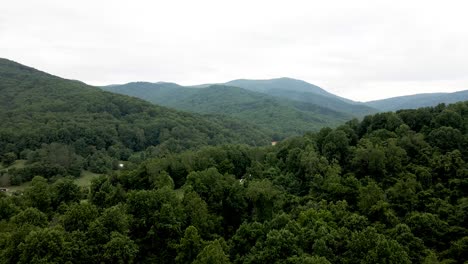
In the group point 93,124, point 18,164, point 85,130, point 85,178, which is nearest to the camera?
point 85,178

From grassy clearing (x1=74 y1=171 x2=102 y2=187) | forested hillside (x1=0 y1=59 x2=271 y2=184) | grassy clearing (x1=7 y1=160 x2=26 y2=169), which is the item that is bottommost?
grassy clearing (x1=74 y1=171 x2=102 y2=187)

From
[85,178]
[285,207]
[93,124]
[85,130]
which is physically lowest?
[85,178]

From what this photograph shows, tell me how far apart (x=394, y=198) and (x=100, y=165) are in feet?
268

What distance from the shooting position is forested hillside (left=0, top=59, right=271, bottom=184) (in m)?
105

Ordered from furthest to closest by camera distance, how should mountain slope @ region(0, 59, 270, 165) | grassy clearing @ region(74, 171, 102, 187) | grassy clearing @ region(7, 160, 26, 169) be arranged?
mountain slope @ region(0, 59, 270, 165) < grassy clearing @ region(7, 160, 26, 169) < grassy clearing @ region(74, 171, 102, 187)

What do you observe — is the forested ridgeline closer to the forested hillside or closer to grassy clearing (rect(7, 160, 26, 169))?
the forested hillside

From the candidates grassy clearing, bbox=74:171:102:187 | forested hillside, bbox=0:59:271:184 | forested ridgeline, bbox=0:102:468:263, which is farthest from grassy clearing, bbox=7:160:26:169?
forested ridgeline, bbox=0:102:468:263

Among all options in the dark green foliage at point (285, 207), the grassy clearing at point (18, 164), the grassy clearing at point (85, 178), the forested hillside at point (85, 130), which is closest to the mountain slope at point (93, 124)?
the forested hillside at point (85, 130)

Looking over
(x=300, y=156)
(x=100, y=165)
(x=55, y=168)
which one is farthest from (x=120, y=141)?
(x=300, y=156)

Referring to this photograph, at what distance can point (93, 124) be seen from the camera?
5487 inches

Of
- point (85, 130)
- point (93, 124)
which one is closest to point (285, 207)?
point (85, 130)

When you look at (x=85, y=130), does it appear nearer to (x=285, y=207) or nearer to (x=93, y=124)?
(x=93, y=124)

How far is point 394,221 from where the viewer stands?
4519cm

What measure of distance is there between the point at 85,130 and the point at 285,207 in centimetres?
9448
